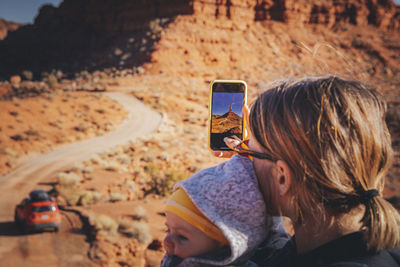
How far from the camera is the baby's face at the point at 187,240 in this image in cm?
99

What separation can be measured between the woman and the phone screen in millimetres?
631

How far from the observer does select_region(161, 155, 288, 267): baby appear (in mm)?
968

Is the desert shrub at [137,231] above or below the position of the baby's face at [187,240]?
below

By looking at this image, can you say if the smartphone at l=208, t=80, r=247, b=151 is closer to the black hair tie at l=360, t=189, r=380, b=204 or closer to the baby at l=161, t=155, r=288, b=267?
the baby at l=161, t=155, r=288, b=267

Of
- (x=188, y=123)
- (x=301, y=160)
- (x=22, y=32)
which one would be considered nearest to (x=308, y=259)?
(x=301, y=160)

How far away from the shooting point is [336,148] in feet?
2.99

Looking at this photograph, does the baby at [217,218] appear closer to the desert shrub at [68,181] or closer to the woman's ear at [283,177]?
the woman's ear at [283,177]

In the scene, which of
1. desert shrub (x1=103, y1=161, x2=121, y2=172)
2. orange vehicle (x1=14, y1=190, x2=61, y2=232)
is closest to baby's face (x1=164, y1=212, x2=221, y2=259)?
orange vehicle (x1=14, y1=190, x2=61, y2=232)

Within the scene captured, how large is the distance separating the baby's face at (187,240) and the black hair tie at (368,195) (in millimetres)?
491

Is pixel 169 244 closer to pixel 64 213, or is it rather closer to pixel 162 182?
pixel 64 213

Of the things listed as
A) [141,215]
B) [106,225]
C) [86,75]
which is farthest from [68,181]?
[86,75]

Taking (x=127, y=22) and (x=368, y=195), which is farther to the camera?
(x=127, y=22)

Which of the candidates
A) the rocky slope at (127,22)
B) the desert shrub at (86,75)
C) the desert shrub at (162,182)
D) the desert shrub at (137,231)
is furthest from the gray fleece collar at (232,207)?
the rocky slope at (127,22)

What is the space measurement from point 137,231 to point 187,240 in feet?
19.2
